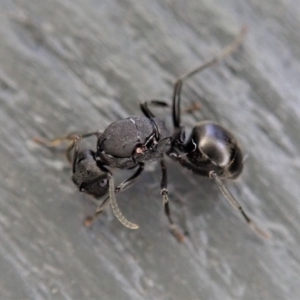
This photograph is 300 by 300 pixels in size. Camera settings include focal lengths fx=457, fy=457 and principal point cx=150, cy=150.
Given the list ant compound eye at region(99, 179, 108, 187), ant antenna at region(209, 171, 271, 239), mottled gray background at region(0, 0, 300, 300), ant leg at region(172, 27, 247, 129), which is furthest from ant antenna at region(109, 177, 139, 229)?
ant leg at region(172, 27, 247, 129)

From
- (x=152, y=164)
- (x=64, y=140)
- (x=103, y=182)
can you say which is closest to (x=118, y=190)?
(x=103, y=182)

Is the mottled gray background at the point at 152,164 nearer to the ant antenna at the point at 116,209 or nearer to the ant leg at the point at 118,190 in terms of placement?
the ant leg at the point at 118,190

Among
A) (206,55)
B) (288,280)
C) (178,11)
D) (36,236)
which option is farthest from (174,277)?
(178,11)

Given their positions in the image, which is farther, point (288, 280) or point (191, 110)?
point (191, 110)

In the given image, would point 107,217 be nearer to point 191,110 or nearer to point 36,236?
point 36,236

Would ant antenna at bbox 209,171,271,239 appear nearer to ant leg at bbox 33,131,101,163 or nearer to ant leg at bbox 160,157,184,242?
ant leg at bbox 160,157,184,242

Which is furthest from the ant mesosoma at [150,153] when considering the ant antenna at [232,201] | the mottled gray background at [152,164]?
the mottled gray background at [152,164]

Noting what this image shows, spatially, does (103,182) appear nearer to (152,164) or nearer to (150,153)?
(150,153)
